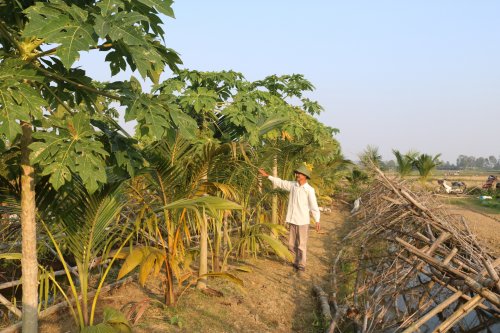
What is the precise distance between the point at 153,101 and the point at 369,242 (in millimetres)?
3688

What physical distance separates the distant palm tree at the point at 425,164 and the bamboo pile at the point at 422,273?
12772 millimetres

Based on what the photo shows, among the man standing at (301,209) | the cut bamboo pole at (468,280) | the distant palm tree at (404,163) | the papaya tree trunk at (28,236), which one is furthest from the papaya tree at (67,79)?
the distant palm tree at (404,163)

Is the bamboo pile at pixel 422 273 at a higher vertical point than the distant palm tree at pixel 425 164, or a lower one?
lower

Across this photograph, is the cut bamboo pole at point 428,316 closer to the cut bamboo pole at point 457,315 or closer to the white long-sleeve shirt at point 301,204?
the cut bamboo pole at point 457,315

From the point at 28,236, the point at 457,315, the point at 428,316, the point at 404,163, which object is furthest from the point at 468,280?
the point at 404,163

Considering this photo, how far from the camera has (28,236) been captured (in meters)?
2.90

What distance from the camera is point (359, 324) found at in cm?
435

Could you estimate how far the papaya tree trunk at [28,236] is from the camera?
2873mm

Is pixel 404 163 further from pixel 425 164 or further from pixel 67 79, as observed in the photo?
pixel 67 79

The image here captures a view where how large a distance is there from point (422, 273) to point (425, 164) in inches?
557

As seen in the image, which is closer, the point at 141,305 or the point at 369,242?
the point at 141,305

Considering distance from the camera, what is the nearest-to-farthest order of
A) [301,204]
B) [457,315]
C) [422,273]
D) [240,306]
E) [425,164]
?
[457,315] < [422,273] < [240,306] < [301,204] < [425,164]

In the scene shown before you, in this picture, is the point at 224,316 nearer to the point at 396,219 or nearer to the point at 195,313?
the point at 195,313

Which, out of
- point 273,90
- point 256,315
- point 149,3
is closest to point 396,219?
point 256,315
